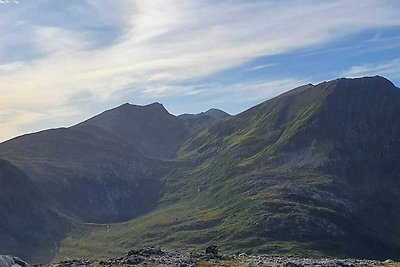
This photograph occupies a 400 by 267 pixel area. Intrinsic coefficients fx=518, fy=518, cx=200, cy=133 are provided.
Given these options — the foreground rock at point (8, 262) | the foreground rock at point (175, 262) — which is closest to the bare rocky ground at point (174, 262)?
A: the foreground rock at point (175, 262)

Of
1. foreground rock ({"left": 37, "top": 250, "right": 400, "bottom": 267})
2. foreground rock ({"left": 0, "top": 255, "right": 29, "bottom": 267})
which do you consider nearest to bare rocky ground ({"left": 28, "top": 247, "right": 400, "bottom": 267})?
foreground rock ({"left": 37, "top": 250, "right": 400, "bottom": 267})

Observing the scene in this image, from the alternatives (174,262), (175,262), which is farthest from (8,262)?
(175,262)

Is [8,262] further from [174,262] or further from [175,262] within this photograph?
[175,262]

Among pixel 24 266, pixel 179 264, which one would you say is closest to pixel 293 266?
pixel 179 264

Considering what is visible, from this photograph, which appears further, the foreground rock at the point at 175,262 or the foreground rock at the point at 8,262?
the foreground rock at the point at 175,262

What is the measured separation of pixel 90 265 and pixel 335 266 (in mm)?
37817

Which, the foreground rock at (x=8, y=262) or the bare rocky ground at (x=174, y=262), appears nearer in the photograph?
the foreground rock at (x=8, y=262)

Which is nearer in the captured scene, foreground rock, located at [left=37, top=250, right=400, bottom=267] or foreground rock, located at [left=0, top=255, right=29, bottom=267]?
foreground rock, located at [left=0, top=255, right=29, bottom=267]

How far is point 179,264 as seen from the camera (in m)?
77.1

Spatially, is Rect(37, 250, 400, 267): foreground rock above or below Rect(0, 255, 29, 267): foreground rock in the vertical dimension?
below

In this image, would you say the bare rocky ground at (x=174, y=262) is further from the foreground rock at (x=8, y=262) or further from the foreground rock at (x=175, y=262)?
the foreground rock at (x=8, y=262)

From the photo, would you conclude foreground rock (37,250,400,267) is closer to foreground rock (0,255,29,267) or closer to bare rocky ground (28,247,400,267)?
bare rocky ground (28,247,400,267)

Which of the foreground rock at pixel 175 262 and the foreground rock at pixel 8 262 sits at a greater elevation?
the foreground rock at pixel 8 262

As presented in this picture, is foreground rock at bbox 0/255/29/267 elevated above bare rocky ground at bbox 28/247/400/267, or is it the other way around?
foreground rock at bbox 0/255/29/267
